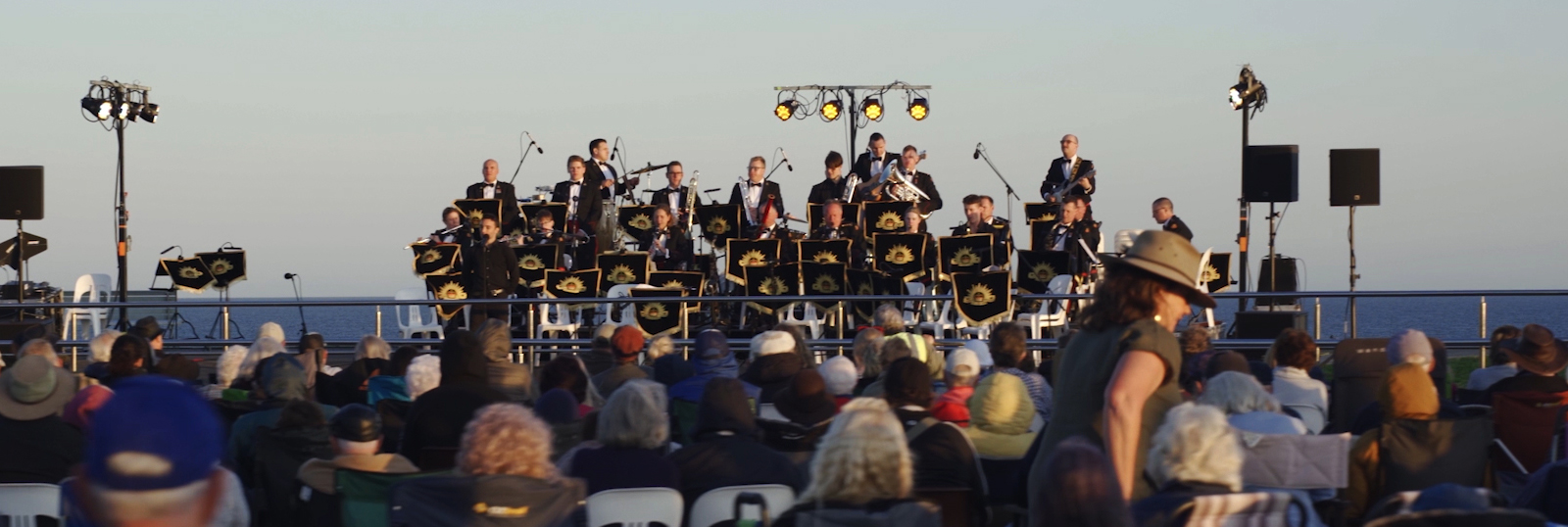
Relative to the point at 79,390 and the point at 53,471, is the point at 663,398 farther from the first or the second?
the point at 79,390

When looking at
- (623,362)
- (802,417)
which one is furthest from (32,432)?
(623,362)

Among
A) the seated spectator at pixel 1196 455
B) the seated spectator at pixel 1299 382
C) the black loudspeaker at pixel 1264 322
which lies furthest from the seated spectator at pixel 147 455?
the black loudspeaker at pixel 1264 322

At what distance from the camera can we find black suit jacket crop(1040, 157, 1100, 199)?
50.0 ft

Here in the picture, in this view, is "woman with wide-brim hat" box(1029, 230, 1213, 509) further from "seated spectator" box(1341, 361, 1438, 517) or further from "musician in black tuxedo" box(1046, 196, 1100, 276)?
"musician in black tuxedo" box(1046, 196, 1100, 276)

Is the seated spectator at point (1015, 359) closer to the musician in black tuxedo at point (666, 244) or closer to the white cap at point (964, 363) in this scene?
the white cap at point (964, 363)

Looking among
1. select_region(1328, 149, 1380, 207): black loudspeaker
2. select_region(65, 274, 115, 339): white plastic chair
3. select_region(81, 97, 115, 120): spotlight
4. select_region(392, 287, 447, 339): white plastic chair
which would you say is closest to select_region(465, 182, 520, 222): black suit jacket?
select_region(392, 287, 447, 339): white plastic chair

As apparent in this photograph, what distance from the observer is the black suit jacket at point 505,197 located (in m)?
16.2

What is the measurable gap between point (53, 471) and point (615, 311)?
368 inches

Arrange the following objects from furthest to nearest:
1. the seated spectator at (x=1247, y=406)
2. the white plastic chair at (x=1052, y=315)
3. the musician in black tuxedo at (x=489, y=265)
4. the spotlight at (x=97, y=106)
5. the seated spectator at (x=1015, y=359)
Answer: the spotlight at (x=97, y=106)
the musician in black tuxedo at (x=489, y=265)
the white plastic chair at (x=1052, y=315)
the seated spectator at (x=1015, y=359)
the seated spectator at (x=1247, y=406)

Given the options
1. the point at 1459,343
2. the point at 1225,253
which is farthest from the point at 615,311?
the point at 1459,343

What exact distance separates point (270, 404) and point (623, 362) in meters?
1.85

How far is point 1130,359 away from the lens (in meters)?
3.45

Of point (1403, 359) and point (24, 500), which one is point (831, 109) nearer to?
point (1403, 359)

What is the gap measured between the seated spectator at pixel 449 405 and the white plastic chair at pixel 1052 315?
819 centimetres
